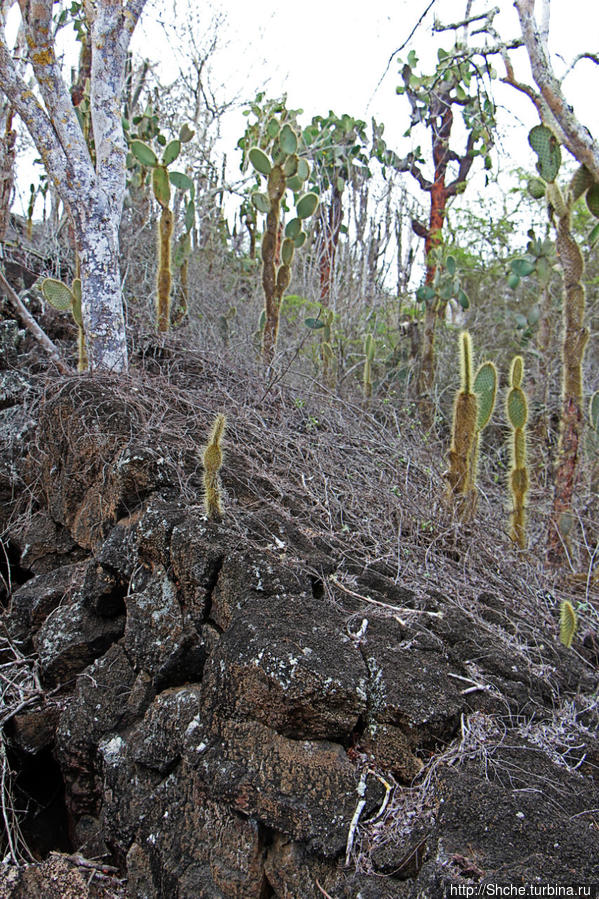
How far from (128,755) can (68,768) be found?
37 cm

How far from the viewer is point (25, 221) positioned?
7.52 m

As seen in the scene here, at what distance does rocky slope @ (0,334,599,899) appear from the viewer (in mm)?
1888

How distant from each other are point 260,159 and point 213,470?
3.07m

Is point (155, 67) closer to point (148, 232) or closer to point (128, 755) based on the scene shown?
point (148, 232)

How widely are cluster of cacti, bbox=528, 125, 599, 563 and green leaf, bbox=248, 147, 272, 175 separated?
6.57ft

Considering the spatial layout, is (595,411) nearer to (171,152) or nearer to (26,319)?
(171,152)

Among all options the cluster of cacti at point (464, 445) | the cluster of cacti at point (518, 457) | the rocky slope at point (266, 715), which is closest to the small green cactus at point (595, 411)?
the cluster of cacti at point (518, 457)

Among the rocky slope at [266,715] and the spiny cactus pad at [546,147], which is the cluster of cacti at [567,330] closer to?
the spiny cactus pad at [546,147]

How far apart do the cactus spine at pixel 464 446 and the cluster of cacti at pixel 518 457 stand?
12.0 inches

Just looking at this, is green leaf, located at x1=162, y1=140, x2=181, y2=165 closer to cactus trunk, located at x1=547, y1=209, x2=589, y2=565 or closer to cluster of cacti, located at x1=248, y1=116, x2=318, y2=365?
cluster of cacti, located at x1=248, y1=116, x2=318, y2=365

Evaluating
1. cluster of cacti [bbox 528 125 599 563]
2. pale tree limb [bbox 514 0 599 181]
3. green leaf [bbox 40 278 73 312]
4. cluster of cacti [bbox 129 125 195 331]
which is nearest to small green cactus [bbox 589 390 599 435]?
cluster of cacti [bbox 528 125 599 563]

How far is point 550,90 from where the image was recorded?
3402 mm

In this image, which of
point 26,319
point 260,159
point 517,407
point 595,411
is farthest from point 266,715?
point 260,159

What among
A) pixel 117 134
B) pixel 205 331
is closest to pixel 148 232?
pixel 205 331
